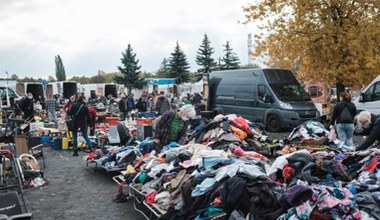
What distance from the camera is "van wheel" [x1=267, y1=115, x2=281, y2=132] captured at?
54.6 feet

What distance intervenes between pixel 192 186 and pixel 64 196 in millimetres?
3600

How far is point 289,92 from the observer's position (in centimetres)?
1716

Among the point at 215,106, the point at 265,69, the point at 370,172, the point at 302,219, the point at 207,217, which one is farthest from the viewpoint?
the point at 215,106

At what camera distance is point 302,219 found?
4289mm

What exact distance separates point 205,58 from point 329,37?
132ft

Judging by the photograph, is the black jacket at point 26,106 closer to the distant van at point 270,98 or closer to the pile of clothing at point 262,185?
the distant van at point 270,98

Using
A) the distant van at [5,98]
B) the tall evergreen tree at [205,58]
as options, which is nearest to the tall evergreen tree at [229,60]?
the tall evergreen tree at [205,58]

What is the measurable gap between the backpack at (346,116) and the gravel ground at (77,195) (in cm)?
577

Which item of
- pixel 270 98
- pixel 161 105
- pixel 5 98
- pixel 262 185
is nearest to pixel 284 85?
pixel 270 98

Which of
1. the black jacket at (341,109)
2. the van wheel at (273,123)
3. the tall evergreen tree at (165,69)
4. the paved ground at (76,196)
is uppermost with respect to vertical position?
the tall evergreen tree at (165,69)

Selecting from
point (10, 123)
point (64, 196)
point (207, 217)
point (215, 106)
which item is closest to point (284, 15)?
point (215, 106)

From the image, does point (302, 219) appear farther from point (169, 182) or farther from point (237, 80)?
point (237, 80)

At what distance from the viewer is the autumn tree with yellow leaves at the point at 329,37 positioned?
622 inches

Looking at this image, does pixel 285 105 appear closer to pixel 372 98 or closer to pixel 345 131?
pixel 372 98
